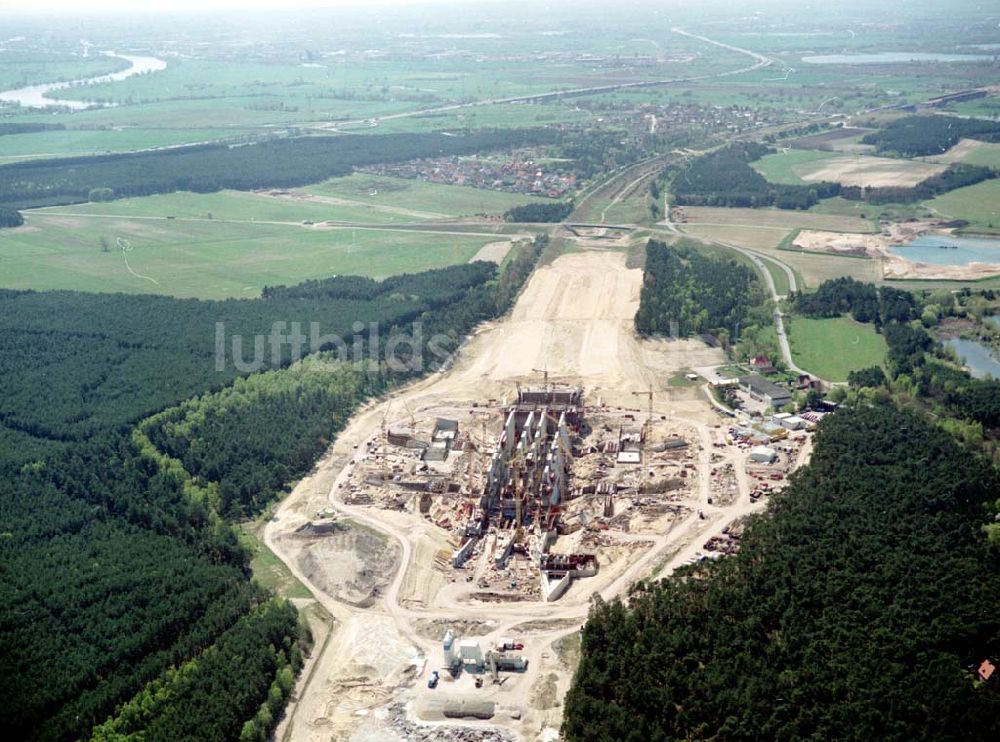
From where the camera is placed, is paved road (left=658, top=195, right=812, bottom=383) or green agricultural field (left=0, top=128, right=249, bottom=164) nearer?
paved road (left=658, top=195, right=812, bottom=383)

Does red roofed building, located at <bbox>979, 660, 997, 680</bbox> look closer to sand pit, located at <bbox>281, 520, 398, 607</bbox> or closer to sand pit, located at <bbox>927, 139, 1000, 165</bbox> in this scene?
sand pit, located at <bbox>281, 520, 398, 607</bbox>

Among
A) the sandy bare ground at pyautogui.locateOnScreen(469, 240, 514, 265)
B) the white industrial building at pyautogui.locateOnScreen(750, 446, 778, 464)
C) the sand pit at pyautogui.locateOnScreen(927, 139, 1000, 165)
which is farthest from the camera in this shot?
the sand pit at pyautogui.locateOnScreen(927, 139, 1000, 165)

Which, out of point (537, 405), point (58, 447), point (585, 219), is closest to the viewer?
point (58, 447)

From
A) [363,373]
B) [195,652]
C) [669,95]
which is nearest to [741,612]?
[195,652]


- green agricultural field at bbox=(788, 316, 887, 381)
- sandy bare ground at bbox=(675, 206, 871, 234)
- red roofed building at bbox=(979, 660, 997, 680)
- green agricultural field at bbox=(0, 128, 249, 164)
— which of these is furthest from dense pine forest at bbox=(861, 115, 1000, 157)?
red roofed building at bbox=(979, 660, 997, 680)

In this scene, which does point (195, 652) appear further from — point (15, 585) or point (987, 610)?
point (987, 610)

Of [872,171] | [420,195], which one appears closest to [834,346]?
[872,171]
